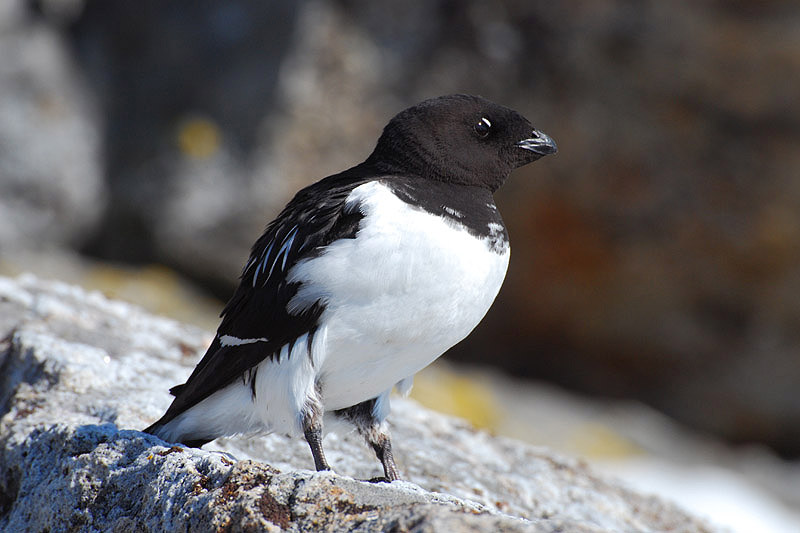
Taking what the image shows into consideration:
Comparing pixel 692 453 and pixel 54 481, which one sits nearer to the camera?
pixel 54 481

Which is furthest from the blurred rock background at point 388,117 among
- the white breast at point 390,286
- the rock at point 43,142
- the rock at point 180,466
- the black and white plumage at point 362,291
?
the white breast at point 390,286

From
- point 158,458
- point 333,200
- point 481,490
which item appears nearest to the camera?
point 158,458

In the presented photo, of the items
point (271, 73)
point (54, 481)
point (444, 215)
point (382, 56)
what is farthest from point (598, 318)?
point (54, 481)

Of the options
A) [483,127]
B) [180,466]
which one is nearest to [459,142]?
[483,127]

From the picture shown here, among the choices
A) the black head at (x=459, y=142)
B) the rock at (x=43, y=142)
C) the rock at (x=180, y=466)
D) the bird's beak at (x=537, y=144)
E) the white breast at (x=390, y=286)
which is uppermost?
the rock at (x=43, y=142)

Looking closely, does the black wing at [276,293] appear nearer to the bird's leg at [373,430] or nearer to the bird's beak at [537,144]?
the bird's leg at [373,430]

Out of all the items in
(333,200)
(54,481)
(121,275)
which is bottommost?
(54,481)

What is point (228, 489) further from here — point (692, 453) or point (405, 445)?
point (692, 453)
